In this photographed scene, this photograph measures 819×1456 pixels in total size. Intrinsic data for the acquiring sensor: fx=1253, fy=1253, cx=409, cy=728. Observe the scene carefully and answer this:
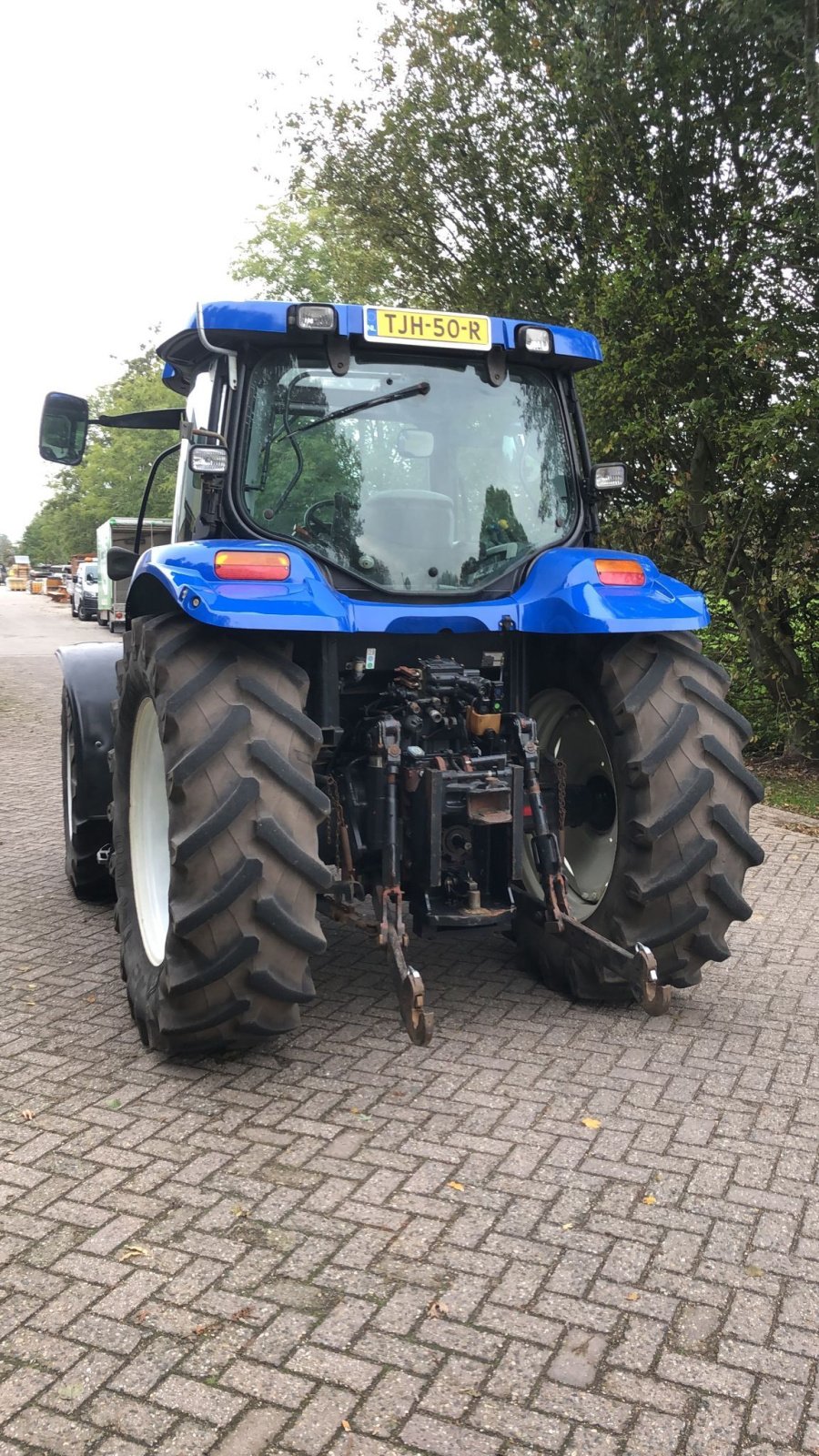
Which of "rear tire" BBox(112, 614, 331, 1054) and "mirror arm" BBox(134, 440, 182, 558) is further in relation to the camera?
"mirror arm" BBox(134, 440, 182, 558)

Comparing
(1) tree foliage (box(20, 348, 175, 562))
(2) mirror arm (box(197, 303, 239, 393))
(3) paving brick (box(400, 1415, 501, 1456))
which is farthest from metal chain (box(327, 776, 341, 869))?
(1) tree foliage (box(20, 348, 175, 562))

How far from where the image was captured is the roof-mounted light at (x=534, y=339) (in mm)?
4875

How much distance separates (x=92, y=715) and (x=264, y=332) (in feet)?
8.17

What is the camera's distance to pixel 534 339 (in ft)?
16.1

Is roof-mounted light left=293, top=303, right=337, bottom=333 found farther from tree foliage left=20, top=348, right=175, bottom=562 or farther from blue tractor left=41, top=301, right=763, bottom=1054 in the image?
tree foliage left=20, top=348, right=175, bottom=562

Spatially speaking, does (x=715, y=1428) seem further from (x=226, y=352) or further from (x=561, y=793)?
(x=226, y=352)

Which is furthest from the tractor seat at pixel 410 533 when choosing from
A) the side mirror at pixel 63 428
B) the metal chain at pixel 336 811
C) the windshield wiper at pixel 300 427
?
the side mirror at pixel 63 428

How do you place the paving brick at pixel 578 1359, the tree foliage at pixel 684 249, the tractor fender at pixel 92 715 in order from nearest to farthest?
the paving brick at pixel 578 1359, the tractor fender at pixel 92 715, the tree foliage at pixel 684 249

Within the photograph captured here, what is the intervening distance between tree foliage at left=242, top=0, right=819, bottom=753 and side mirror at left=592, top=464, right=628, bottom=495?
4.24m

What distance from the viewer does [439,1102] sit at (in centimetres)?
397

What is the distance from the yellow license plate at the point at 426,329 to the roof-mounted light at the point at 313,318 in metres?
0.17

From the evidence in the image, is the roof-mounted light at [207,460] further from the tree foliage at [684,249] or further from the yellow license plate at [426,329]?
the tree foliage at [684,249]

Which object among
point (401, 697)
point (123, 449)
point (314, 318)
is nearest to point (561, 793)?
point (401, 697)

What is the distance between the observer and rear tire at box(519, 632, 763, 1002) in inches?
175
